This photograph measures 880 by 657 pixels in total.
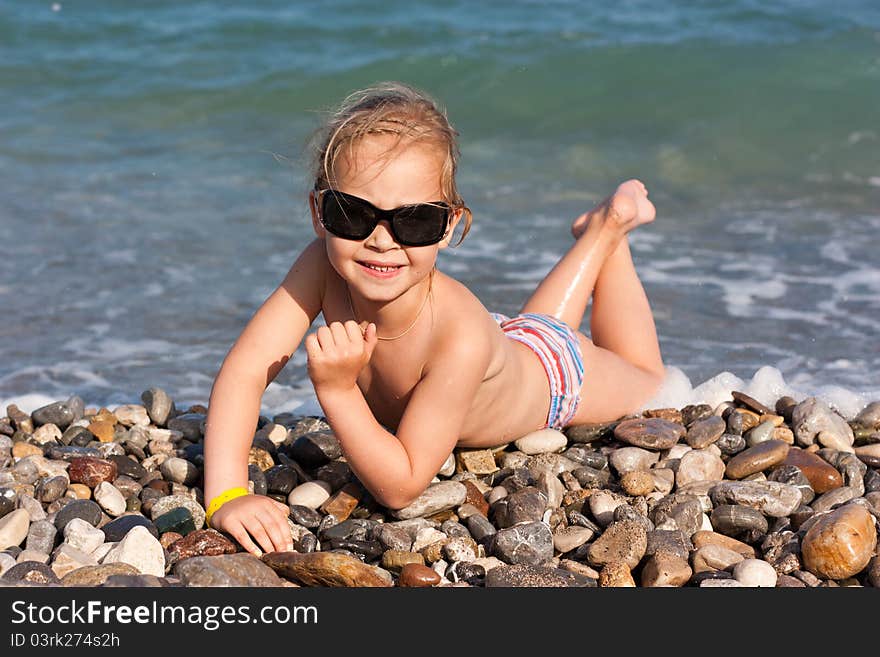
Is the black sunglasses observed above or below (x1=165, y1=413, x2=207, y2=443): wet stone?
above

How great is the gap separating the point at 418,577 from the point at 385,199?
1.17 m

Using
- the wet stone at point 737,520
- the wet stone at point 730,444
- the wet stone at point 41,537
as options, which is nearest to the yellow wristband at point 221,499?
the wet stone at point 41,537

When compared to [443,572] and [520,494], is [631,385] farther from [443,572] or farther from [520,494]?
[443,572]

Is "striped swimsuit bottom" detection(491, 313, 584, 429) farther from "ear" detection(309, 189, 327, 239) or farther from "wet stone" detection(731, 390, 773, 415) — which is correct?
"ear" detection(309, 189, 327, 239)

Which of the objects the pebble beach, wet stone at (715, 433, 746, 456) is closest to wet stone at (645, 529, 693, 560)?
the pebble beach

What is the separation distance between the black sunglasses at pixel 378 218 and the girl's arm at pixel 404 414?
313 millimetres

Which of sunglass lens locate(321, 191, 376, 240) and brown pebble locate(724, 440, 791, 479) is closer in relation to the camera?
sunglass lens locate(321, 191, 376, 240)

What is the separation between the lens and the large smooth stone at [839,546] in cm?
345

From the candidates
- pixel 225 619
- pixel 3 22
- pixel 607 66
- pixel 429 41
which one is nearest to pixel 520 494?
pixel 225 619

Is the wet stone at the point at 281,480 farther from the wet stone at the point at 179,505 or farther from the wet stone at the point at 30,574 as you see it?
the wet stone at the point at 30,574

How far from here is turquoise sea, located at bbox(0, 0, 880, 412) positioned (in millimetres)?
6398

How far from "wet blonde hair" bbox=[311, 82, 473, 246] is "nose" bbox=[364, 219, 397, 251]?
0.21 meters

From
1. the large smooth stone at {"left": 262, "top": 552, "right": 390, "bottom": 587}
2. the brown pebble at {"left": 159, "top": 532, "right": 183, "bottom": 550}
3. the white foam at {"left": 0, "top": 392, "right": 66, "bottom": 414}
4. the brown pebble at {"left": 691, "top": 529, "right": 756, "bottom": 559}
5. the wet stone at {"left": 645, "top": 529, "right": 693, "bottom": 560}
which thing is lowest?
the white foam at {"left": 0, "top": 392, "right": 66, "bottom": 414}

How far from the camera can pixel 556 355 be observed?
15.8ft
